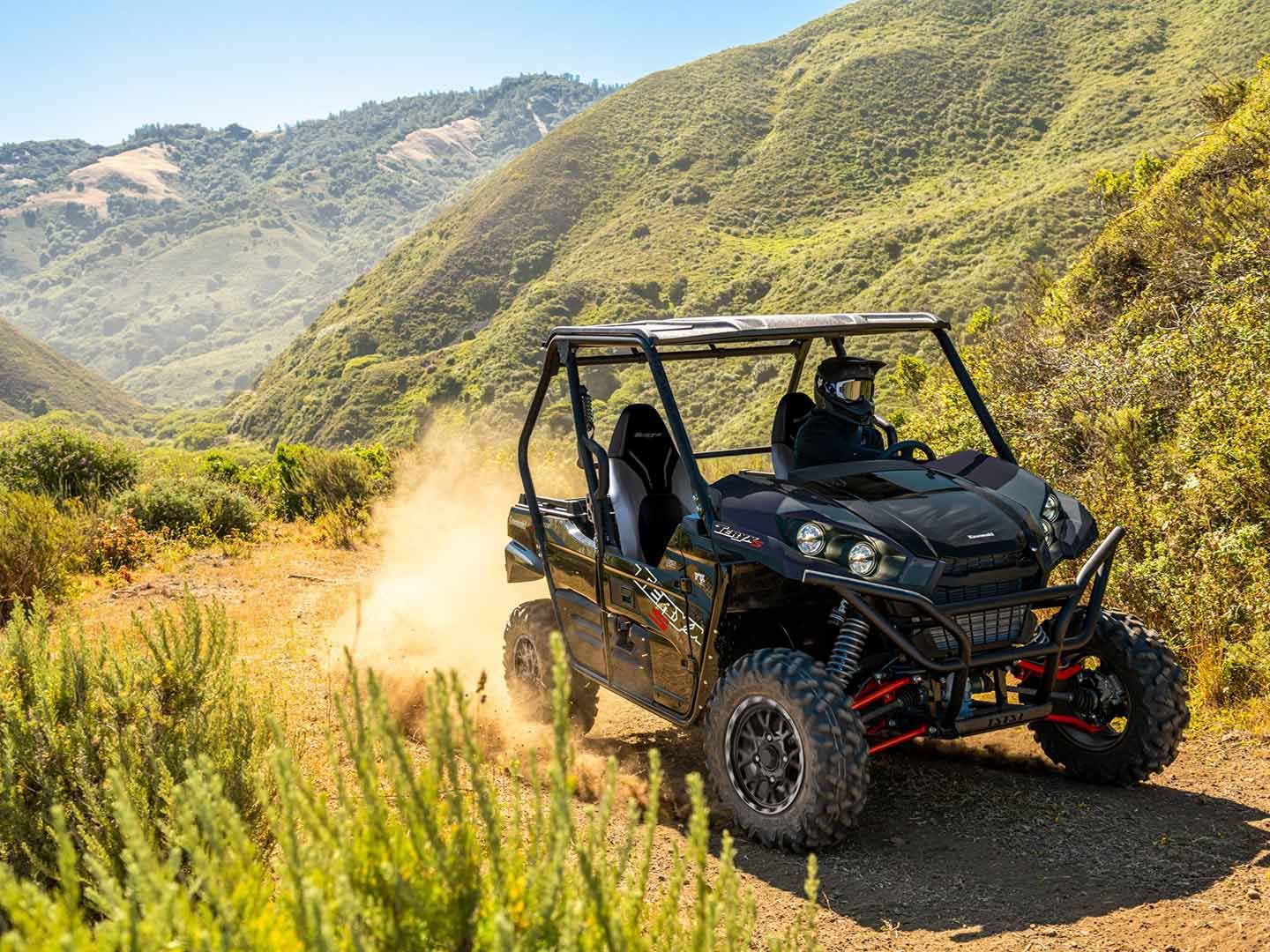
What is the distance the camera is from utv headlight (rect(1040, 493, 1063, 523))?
4.87m

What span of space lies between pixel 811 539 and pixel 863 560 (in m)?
0.23

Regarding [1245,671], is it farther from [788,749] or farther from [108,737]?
[108,737]

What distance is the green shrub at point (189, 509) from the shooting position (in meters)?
13.1

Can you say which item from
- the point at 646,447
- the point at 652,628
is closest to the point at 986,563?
the point at 652,628

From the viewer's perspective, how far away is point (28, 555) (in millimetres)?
9867

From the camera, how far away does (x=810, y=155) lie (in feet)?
192

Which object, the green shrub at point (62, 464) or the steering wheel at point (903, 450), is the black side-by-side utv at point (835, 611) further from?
the green shrub at point (62, 464)

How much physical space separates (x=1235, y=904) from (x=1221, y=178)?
32.8 ft

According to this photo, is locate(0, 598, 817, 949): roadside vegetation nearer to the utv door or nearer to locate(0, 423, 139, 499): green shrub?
the utv door

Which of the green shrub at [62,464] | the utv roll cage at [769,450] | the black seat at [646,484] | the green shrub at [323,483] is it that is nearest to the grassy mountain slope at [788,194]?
the green shrub at [323,483]

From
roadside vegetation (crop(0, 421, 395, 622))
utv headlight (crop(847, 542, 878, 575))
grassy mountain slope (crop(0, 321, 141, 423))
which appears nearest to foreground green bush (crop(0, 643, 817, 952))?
utv headlight (crop(847, 542, 878, 575))

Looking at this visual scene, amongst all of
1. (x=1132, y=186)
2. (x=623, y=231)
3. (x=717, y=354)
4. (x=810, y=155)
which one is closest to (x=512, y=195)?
(x=623, y=231)

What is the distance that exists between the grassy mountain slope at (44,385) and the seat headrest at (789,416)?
125899mm

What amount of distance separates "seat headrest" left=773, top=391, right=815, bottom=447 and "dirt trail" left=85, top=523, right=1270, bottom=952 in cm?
174
